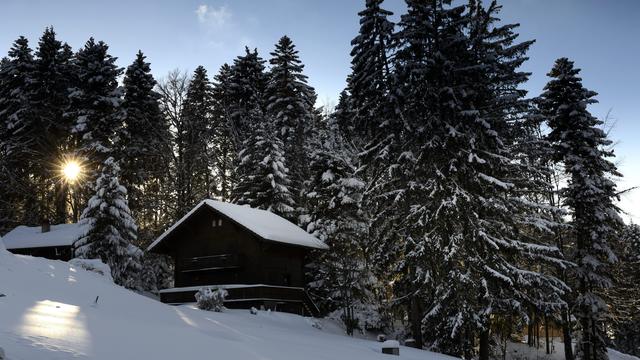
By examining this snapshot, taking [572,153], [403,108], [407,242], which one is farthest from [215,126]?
[572,153]

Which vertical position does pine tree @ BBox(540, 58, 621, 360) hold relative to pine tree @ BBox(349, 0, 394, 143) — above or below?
below

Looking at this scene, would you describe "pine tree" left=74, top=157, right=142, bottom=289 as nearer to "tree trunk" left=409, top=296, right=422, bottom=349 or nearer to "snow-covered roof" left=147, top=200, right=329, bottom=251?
"snow-covered roof" left=147, top=200, right=329, bottom=251

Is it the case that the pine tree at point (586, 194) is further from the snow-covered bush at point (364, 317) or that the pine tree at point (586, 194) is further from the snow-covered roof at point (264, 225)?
the snow-covered roof at point (264, 225)

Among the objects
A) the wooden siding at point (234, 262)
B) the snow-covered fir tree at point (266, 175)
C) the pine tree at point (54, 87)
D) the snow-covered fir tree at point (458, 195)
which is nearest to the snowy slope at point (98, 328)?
the snow-covered fir tree at point (458, 195)

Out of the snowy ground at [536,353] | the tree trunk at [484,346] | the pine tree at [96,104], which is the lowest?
the snowy ground at [536,353]

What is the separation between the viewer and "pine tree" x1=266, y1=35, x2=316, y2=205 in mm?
43938

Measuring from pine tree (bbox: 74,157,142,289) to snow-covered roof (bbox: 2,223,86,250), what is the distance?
772cm

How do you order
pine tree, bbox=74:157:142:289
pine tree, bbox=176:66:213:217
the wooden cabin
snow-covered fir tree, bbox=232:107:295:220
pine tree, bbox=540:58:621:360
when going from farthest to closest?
pine tree, bbox=176:66:213:217
snow-covered fir tree, bbox=232:107:295:220
pine tree, bbox=74:157:142:289
the wooden cabin
pine tree, bbox=540:58:621:360

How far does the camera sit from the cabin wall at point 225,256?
31016 mm

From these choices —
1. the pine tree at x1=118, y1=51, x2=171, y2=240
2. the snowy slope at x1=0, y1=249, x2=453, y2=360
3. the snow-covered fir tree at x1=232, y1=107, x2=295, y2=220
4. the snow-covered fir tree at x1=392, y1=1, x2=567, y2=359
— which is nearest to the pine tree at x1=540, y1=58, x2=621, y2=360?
the snow-covered fir tree at x1=392, y1=1, x2=567, y2=359

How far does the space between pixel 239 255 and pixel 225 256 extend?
905mm

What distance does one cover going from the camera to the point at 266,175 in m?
38.6

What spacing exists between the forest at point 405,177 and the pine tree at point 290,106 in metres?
0.17

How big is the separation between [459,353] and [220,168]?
1165 inches
